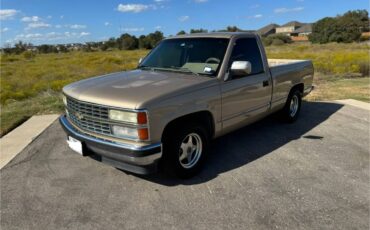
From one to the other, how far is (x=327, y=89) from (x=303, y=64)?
4639mm

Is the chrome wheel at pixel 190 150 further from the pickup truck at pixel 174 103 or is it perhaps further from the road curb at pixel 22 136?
the road curb at pixel 22 136

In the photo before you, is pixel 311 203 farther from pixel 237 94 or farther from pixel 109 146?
pixel 109 146

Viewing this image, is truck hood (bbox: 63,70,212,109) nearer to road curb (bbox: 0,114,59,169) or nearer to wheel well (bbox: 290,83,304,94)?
road curb (bbox: 0,114,59,169)

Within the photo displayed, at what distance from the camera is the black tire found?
630cm

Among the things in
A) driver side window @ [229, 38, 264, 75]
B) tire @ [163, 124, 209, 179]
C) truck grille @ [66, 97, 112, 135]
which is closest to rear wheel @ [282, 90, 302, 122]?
driver side window @ [229, 38, 264, 75]

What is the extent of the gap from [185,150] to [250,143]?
1.80m

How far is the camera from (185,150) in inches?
161

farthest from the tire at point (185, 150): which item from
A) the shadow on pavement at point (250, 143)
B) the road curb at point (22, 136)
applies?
the road curb at point (22, 136)

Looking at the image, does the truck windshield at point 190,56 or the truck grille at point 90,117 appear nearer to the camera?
the truck grille at point 90,117

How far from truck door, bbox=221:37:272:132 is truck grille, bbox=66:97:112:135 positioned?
159cm

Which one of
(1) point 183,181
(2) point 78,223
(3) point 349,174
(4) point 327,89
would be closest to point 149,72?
(1) point 183,181

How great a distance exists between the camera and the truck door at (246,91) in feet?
14.5

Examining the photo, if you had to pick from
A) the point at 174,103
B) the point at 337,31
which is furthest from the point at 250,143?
the point at 337,31

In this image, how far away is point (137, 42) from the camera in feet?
244
